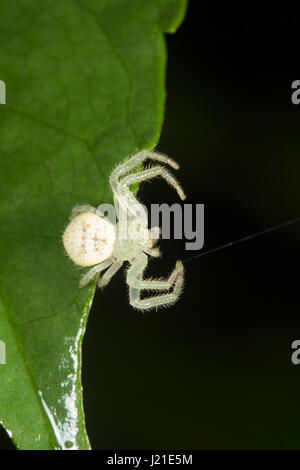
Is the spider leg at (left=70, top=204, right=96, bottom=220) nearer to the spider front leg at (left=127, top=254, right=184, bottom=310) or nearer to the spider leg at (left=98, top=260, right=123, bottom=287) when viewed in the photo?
the spider leg at (left=98, top=260, right=123, bottom=287)

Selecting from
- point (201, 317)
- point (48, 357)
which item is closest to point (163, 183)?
point (201, 317)

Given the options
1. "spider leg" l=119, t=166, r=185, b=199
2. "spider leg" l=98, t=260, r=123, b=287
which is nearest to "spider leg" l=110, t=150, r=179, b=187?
"spider leg" l=119, t=166, r=185, b=199

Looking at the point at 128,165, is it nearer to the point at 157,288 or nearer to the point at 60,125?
the point at 60,125

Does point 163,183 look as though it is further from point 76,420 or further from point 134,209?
point 76,420

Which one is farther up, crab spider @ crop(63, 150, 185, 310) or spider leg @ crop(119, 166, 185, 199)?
spider leg @ crop(119, 166, 185, 199)

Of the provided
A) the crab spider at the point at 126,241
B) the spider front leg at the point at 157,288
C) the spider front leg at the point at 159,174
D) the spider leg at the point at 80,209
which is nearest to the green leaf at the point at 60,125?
the spider leg at the point at 80,209

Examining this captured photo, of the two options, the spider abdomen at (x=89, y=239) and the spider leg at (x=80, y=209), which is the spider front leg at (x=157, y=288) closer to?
the spider abdomen at (x=89, y=239)
